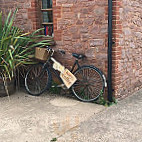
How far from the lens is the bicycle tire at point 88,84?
473 cm

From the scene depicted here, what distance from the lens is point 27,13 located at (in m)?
5.54

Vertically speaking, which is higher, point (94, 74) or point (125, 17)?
point (125, 17)

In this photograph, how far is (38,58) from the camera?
5.13 m

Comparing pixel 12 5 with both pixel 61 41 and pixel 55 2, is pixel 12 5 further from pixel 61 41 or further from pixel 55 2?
pixel 61 41

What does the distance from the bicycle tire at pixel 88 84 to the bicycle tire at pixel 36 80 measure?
2.00 ft

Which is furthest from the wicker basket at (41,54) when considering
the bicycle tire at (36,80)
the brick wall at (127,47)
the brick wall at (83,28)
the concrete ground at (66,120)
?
the brick wall at (127,47)

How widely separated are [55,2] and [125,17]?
141 cm

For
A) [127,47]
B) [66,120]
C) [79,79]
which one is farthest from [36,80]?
[127,47]

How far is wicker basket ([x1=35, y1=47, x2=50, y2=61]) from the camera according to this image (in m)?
5.00

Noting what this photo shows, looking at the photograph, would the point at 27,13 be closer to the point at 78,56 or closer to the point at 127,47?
the point at 78,56

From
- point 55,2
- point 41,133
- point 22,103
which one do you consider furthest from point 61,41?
point 41,133

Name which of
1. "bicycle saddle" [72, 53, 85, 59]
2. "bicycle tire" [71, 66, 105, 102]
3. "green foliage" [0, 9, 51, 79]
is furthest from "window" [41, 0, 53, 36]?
"bicycle tire" [71, 66, 105, 102]

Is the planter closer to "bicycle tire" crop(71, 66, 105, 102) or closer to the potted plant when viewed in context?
the potted plant

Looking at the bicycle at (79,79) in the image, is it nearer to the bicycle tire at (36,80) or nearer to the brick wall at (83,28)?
the bicycle tire at (36,80)
